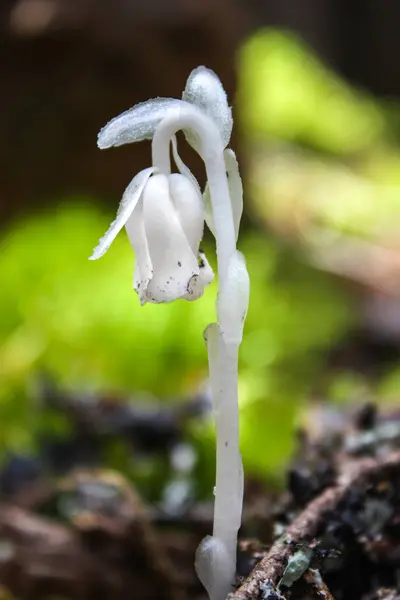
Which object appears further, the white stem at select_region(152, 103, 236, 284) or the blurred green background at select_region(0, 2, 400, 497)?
the blurred green background at select_region(0, 2, 400, 497)

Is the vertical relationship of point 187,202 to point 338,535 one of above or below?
above

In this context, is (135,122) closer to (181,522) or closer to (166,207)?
(166,207)

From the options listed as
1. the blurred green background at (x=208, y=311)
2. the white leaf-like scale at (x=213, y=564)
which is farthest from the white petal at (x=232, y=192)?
the blurred green background at (x=208, y=311)

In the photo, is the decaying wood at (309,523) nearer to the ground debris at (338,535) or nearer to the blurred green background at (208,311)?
the ground debris at (338,535)

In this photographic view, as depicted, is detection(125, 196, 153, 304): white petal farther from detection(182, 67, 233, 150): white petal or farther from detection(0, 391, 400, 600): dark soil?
detection(0, 391, 400, 600): dark soil

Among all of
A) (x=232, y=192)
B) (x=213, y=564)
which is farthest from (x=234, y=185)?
(x=213, y=564)

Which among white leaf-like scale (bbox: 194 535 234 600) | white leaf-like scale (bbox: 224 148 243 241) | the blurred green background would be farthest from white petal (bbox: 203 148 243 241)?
the blurred green background

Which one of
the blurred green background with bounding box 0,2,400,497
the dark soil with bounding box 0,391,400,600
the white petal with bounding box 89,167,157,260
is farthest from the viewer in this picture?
the blurred green background with bounding box 0,2,400,497
